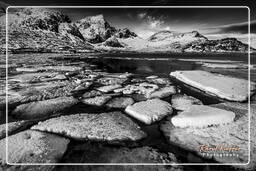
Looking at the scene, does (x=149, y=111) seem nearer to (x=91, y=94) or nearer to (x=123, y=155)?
(x=123, y=155)

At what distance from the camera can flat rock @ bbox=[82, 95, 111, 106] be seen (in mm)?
4543

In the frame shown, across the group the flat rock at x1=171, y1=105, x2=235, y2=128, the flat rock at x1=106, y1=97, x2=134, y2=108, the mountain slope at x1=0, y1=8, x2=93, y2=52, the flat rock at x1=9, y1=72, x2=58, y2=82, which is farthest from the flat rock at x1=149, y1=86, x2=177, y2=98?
the mountain slope at x1=0, y1=8, x2=93, y2=52

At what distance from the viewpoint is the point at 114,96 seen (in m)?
5.16

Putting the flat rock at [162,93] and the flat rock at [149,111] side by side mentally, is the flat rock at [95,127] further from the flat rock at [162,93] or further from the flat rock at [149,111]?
the flat rock at [162,93]

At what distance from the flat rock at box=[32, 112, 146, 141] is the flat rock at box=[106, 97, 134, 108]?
766 millimetres

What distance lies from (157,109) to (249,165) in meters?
2.03

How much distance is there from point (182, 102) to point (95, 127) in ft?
8.87

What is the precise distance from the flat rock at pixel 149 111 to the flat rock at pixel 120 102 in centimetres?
41

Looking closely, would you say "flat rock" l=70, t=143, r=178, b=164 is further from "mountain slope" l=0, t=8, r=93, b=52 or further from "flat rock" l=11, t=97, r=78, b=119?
"mountain slope" l=0, t=8, r=93, b=52

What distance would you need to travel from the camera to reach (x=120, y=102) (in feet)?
15.2

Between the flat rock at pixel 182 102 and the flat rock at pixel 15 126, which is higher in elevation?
the flat rock at pixel 15 126

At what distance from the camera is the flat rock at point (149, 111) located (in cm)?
352

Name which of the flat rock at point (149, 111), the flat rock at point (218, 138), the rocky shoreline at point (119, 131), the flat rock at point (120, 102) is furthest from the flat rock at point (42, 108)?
the flat rock at point (218, 138)

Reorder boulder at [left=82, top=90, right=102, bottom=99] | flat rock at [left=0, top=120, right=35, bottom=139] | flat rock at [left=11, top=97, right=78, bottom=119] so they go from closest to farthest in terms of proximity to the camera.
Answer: flat rock at [left=0, top=120, right=35, bottom=139], flat rock at [left=11, top=97, right=78, bottom=119], boulder at [left=82, top=90, right=102, bottom=99]
